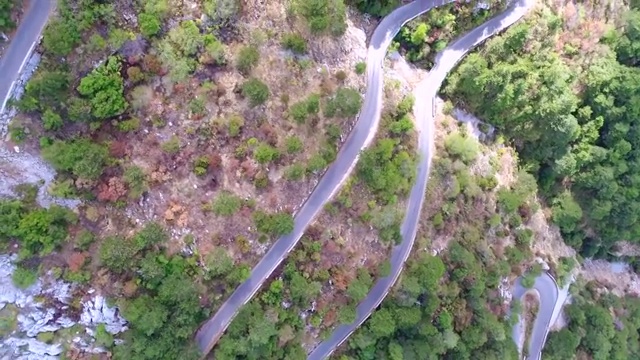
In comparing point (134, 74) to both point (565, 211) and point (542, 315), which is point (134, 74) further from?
point (542, 315)

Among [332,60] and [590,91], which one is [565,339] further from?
[332,60]

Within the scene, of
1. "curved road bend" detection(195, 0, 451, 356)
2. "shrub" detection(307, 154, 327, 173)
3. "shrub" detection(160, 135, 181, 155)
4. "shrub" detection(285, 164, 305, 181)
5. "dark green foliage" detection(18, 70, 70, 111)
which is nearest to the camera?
"dark green foliage" detection(18, 70, 70, 111)

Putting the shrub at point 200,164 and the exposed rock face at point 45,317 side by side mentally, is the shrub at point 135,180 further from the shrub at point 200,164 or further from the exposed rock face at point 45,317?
the exposed rock face at point 45,317

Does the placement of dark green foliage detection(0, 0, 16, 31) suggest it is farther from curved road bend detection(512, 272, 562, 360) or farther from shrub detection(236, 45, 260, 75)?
curved road bend detection(512, 272, 562, 360)

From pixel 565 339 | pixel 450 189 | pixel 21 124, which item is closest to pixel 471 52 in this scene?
pixel 450 189

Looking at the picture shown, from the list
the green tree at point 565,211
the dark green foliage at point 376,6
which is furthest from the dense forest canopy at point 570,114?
the dark green foliage at point 376,6

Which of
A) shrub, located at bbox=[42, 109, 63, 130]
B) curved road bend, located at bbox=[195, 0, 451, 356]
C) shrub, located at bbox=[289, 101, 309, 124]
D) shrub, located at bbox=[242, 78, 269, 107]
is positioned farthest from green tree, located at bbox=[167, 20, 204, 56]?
curved road bend, located at bbox=[195, 0, 451, 356]
